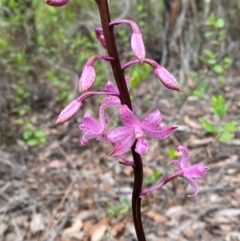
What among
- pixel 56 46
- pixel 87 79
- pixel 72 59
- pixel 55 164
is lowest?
pixel 55 164

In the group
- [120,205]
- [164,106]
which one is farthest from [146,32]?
[120,205]

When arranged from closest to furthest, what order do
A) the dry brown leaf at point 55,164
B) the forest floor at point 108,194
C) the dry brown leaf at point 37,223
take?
the forest floor at point 108,194, the dry brown leaf at point 37,223, the dry brown leaf at point 55,164

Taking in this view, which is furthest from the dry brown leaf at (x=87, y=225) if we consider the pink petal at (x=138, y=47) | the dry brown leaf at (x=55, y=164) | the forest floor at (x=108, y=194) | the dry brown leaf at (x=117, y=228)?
the pink petal at (x=138, y=47)

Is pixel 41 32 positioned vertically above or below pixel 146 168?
above

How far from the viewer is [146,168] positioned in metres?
4.17

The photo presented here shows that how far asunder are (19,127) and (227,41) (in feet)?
14.0

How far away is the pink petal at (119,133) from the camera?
1486 millimetres

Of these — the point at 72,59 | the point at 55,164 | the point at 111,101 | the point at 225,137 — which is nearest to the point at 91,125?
the point at 111,101

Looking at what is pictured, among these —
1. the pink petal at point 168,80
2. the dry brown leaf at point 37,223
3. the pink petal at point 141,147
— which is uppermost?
the pink petal at point 168,80

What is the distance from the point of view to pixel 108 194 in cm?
385

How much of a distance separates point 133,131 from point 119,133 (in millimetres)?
57

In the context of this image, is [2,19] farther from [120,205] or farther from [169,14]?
[120,205]

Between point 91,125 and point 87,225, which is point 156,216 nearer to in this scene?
point 87,225

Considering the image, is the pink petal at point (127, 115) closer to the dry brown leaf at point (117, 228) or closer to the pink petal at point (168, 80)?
the pink petal at point (168, 80)
